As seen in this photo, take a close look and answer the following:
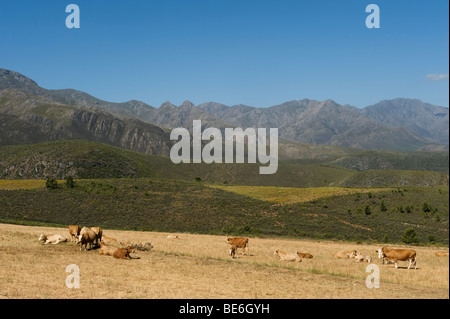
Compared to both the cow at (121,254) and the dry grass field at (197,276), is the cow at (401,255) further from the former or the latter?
the cow at (121,254)

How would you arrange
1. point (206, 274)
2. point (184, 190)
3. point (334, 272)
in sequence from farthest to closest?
point (184, 190) → point (334, 272) → point (206, 274)

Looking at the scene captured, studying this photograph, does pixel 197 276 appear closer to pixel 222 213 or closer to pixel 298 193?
pixel 222 213

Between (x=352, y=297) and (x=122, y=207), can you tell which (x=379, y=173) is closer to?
(x=122, y=207)

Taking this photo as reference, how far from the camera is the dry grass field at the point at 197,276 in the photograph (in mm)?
16672

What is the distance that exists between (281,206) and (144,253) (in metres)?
47.4

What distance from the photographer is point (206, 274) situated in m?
21.5

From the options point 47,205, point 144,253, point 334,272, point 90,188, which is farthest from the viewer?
point 90,188

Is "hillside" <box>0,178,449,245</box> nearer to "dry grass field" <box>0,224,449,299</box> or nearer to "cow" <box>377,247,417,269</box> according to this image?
"cow" <box>377,247,417,269</box>

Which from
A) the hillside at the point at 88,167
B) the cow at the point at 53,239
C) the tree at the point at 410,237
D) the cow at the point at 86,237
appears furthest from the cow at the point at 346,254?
the hillside at the point at 88,167

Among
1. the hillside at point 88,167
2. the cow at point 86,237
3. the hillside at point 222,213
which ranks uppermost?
the hillside at point 88,167

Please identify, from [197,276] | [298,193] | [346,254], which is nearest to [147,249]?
[197,276]

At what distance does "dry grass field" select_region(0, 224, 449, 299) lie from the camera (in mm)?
16672

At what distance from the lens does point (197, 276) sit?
20.7 m
